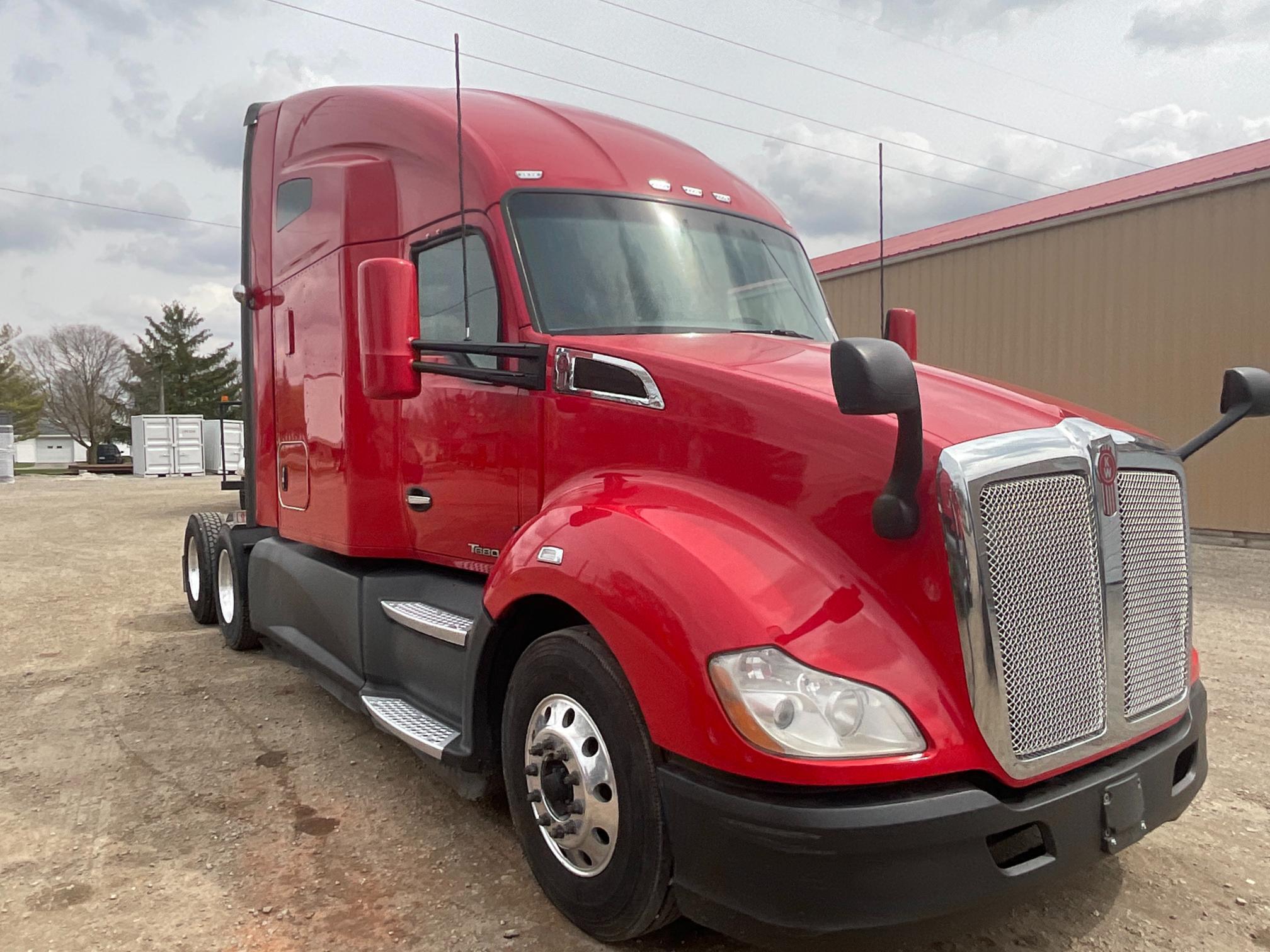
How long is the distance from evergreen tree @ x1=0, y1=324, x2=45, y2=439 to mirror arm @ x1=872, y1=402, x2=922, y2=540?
193 feet

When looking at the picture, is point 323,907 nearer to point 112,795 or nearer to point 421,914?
point 421,914

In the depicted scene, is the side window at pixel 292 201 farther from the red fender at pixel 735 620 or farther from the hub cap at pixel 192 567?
the red fender at pixel 735 620

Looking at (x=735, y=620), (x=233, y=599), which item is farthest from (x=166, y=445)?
(x=735, y=620)

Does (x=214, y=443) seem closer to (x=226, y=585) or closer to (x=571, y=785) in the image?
(x=226, y=585)

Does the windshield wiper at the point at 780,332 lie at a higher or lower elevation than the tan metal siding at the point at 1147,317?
lower

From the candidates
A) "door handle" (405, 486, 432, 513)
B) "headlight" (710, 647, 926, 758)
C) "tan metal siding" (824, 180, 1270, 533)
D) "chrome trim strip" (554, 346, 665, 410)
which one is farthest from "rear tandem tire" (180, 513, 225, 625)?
"tan metal siding" (824, 180, 1270, 533)

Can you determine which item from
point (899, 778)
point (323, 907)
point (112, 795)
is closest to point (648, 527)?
point (899, 778)

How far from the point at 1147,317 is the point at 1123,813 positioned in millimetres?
11842

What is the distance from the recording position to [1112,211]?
12852 millimetres

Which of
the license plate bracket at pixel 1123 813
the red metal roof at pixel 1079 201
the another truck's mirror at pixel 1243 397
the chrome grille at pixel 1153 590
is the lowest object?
the license plate bracket at pixel 1123 813

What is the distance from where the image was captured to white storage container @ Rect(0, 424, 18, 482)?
26859 mm

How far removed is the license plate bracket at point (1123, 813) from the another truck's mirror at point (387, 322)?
2615mm

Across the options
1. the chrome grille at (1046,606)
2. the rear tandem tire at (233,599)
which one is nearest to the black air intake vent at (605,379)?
the chrome grille at (1046,606)

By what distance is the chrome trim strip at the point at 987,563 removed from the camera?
2.38m
